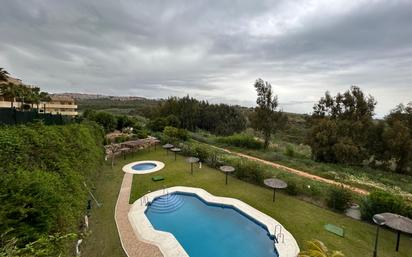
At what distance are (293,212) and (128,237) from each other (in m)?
8.92

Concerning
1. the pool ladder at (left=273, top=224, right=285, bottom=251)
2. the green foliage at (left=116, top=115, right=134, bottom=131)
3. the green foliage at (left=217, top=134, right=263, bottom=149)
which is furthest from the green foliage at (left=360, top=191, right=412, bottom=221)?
the green foliage at (left=116, top=115, right=134, bottom=131)

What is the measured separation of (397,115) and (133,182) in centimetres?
2731

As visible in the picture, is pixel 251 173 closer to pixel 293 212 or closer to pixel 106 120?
pixel 293 212

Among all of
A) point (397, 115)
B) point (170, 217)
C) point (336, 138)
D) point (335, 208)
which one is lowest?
point (170, 217)

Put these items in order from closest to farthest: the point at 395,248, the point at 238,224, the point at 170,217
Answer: the point at 395,248, the point at 238,224, the point at 170,217

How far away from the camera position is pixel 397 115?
23.6 metres

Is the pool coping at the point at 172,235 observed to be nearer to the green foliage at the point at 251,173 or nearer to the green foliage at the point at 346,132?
the green foliage at the point at 251,173

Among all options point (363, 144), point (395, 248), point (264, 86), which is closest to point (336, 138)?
point (363, 144)

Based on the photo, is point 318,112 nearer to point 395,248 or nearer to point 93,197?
point 395,248

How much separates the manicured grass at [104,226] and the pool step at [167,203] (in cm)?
247

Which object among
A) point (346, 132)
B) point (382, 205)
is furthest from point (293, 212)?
point (346, 132)

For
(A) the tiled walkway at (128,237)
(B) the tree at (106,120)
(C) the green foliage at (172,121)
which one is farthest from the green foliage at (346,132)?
(B) the tree at (106,120)

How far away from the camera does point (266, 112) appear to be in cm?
3017

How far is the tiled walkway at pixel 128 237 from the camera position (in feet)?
29.8
